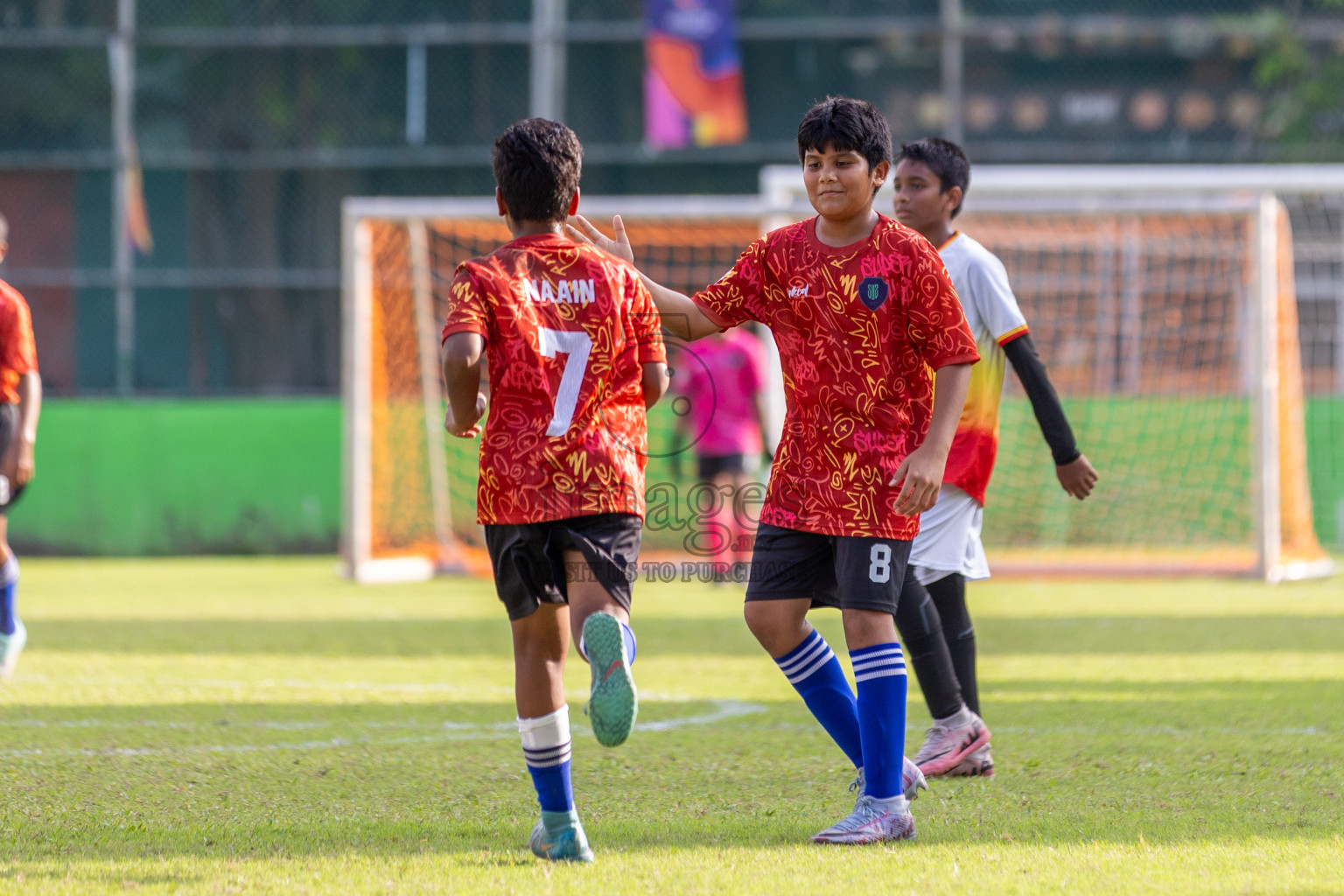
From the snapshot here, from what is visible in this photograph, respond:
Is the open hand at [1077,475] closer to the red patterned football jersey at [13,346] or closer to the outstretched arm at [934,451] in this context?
the outstretched arm at [934,451]

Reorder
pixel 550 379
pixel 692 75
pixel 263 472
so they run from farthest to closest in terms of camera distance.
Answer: pixel 692 75 → pixel 263 472 → pixel 550 379

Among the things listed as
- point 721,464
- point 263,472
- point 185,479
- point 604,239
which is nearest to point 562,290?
point 604,239

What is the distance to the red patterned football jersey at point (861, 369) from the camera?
3633 millimetres

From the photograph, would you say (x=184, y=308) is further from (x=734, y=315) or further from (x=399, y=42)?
(x=734, y=315)

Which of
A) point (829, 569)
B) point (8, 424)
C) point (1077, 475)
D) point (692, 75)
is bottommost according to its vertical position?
point (829, 569)

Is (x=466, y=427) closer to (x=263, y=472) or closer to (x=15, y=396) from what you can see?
(x=15, y=396)

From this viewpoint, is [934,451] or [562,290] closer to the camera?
[562,290]

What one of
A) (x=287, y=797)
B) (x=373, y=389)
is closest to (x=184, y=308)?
(x=373, y=389)

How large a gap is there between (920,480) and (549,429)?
829 millimetres

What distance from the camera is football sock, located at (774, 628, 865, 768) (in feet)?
12.6

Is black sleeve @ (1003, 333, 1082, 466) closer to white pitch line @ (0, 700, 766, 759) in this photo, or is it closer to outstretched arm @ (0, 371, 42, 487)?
white pitch line @ (0, 700, 766, 759)

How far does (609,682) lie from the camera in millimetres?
3160

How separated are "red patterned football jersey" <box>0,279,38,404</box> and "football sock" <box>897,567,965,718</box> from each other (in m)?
3.73

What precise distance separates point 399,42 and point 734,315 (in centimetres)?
1414
